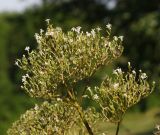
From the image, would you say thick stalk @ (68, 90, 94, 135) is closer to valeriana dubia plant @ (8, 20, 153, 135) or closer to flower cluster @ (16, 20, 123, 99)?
valeriana dubia plant @ (8, 20, 153, 135)

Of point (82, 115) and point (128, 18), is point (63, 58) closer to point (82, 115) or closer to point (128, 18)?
point (82, 115)

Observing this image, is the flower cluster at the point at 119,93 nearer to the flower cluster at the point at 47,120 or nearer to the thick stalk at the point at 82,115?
the thick stalk at the point at 82,115

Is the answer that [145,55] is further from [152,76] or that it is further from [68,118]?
[68,118]

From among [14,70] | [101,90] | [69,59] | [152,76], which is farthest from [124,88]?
[14,70]

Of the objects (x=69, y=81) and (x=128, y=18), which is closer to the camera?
(x=69, y=81)

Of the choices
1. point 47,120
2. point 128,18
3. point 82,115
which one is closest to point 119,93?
point 82,115

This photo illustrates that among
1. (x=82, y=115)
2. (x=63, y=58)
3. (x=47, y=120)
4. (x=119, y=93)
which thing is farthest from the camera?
(x=82, y=115)

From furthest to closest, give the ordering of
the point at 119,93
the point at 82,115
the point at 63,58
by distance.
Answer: the point at 82,115
the point at 63,58
the point at 119,93

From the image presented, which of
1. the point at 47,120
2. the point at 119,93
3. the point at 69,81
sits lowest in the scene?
→ the point at 119,93

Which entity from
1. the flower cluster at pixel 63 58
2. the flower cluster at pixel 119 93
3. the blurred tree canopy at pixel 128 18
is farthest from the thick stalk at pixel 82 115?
the blurred tree canopy at pixel 128 18
